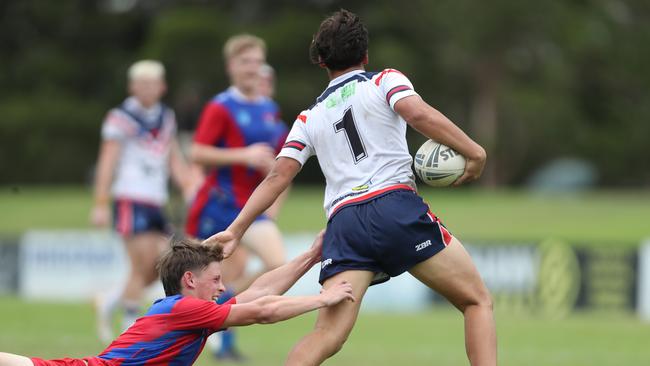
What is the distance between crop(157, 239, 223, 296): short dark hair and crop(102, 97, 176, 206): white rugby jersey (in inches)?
192

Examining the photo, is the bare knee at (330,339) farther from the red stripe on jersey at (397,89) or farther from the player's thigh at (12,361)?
the player's thigh at (12,361)

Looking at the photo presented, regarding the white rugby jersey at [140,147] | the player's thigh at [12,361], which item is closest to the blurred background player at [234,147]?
the white rugby jersey at [140,147]

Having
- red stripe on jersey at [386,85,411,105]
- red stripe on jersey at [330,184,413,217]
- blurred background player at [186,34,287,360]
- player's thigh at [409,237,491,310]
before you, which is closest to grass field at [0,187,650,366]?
blurred background player at [186,34,287,360]

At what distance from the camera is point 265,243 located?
8891 mm

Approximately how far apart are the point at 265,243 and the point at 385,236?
3.15 m

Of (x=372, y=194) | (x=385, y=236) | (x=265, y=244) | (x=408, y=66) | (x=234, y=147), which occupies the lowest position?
(x=265, y=244)

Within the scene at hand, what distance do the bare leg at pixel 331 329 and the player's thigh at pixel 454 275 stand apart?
305 mm

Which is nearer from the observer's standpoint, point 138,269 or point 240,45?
point 240,45

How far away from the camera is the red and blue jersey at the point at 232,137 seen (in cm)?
913

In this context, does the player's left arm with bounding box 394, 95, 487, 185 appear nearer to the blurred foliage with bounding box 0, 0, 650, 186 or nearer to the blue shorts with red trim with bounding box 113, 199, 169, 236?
the blue shorts with red trim with bounding box 113, 199, 169, 236

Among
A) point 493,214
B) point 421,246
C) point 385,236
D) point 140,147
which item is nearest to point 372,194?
point 385,236

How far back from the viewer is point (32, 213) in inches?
1034

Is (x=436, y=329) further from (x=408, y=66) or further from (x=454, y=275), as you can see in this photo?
(x=408, y=66)

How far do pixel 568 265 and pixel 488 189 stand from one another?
21.0 m
